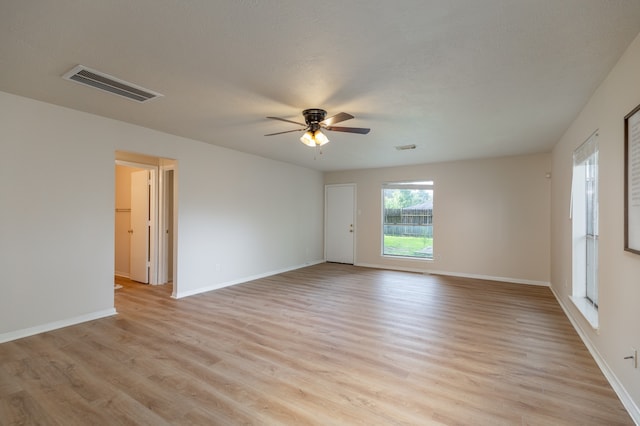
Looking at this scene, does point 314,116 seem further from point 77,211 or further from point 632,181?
point 77,211

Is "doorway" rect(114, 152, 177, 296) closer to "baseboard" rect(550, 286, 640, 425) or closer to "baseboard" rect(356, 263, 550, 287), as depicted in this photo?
"baseboard" rect(356, 263, 550, 287)

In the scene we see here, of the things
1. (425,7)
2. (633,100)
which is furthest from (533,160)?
(425,7)

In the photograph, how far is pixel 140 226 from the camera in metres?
5.78

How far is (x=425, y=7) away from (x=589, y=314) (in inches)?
134

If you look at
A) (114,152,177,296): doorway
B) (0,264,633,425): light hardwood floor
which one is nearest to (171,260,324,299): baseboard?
(0,264,633,425): light hardwood floor

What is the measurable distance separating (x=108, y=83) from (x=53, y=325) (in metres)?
2.76

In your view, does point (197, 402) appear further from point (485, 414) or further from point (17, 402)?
point (485, 414)

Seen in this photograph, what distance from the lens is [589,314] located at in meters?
3.07

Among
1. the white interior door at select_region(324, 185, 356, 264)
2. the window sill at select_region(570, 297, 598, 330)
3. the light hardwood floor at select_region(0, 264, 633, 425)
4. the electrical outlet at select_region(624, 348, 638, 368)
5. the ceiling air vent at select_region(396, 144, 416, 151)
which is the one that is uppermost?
the ceiling air vent at select_region(396, 144, 416, 151)

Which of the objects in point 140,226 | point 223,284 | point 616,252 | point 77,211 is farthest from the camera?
point 140,226

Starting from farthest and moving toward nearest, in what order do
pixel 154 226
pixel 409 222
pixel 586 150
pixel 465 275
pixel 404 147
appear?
pixel 409 222, pixel 465 275, pixel 154 226, pixel 404 147, pixel 586 150

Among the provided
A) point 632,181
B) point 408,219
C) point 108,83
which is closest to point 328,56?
point 108,83

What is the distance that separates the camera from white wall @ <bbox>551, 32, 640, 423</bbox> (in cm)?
197

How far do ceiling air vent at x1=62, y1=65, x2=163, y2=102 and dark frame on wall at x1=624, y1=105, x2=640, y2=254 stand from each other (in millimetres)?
3889
